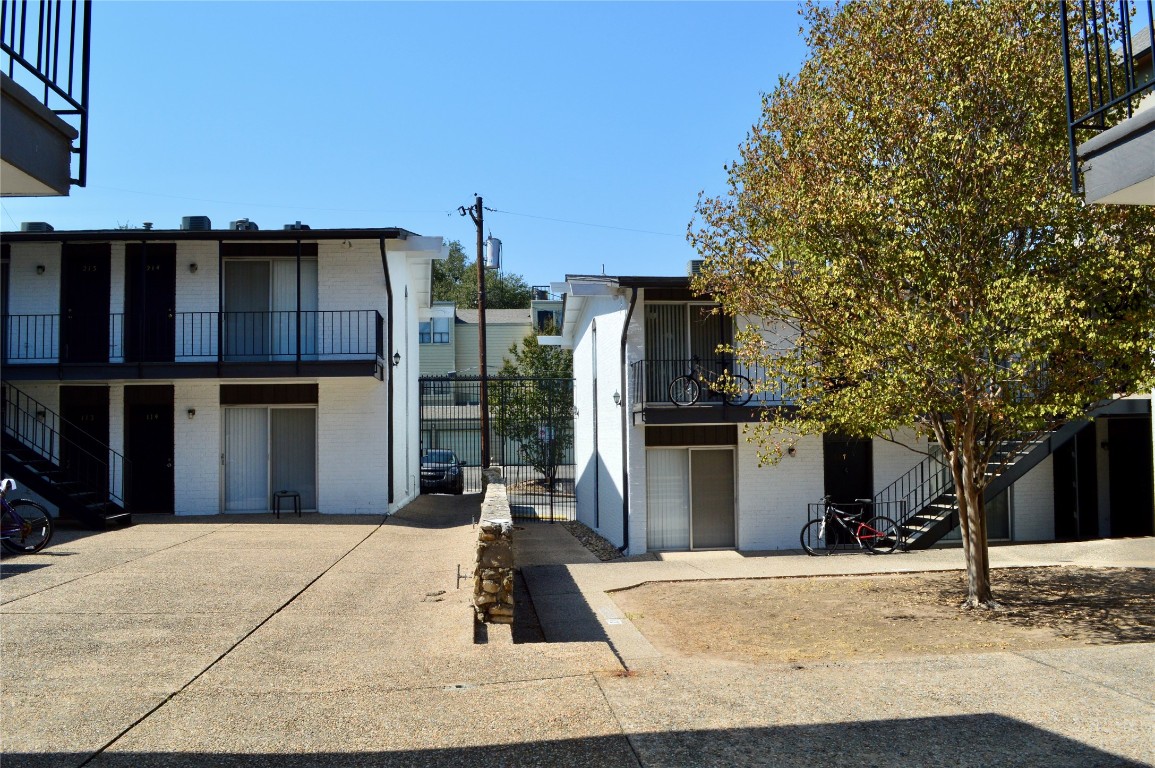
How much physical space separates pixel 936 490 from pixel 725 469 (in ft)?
14.0

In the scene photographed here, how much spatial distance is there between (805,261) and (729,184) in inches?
82.5

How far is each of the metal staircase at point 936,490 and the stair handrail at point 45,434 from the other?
14.5 meters

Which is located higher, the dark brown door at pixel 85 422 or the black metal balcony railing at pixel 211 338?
the black metal balcony railing at pixel 211 338

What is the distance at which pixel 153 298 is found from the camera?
1745 cm

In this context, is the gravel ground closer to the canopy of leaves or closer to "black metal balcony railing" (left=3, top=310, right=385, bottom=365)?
"black metal balcony railing" (left=3, top=310, right=385, bottom=365)

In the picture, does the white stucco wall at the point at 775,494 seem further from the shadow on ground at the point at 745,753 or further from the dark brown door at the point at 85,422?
→ the dark brown door at the point at 85,422

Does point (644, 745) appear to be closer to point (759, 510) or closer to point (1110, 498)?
point (759, 510)

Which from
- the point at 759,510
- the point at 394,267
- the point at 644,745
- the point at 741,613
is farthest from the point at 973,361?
the point at 394,267

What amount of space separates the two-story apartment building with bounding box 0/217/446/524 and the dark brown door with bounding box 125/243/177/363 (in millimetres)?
27

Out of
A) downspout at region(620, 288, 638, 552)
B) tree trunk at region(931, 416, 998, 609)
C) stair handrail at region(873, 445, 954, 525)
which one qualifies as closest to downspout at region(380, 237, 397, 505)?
downspout at region(620, 288, 638, 552)

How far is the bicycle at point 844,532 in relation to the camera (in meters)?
16.0

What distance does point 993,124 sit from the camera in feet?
32.4

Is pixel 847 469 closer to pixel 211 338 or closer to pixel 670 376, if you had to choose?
pixel 670 376

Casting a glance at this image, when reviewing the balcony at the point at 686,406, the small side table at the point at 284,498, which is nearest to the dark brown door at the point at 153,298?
the small side table at the point at 284,498
